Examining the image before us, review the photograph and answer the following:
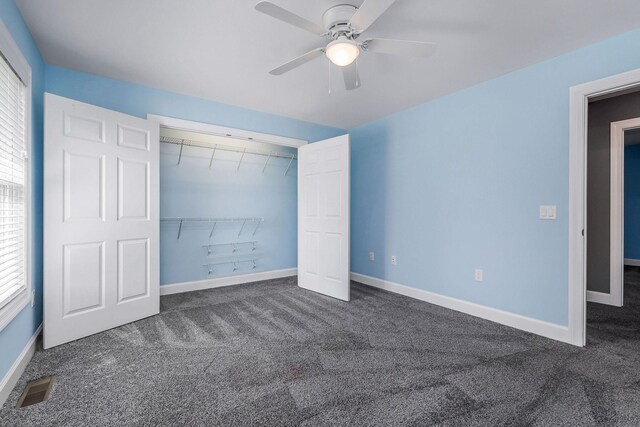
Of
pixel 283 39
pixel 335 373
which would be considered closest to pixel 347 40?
pixel 283 39

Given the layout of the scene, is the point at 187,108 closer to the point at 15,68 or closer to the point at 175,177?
the point at 175,177

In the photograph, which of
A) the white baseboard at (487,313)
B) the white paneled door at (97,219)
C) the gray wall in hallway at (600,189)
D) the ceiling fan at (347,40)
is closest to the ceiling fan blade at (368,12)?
the ceiling fan at (347,40)

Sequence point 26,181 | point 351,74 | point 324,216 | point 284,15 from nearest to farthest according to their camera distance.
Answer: point 284,15 → point 26,181 → point 351,74 → point 324,216

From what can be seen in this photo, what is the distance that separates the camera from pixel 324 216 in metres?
3.94

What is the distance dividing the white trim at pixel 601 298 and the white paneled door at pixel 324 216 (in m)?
2.99

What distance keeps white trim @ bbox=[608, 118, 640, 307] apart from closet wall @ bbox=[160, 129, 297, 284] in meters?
4.12

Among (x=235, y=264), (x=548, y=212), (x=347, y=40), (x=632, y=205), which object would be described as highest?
(x=347, y=40)

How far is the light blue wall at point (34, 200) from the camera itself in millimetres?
1822

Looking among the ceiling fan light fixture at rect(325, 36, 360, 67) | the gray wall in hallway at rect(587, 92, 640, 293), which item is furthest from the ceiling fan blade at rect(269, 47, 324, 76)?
the gray wall in hallway at rect(587, 92, 640, 293)

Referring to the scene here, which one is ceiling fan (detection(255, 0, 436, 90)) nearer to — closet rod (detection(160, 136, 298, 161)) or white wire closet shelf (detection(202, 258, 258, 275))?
closet rod (detection(160, 136, 298, 161))

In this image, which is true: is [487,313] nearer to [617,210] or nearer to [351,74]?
[617,210]

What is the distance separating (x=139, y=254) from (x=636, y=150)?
862 cm

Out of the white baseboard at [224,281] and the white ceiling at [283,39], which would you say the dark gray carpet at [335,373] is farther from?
the white ceiling at [283,39]

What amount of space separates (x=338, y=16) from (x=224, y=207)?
3070 millimetres
